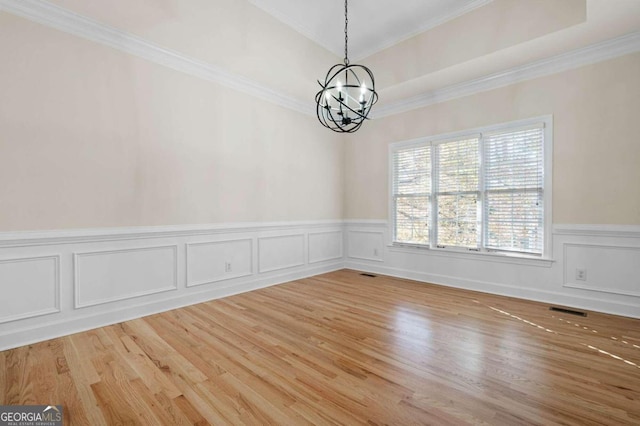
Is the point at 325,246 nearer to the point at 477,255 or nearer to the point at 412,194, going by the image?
the point at 412,194

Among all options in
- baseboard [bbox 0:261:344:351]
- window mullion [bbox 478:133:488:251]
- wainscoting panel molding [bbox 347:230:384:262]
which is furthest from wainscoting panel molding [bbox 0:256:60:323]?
window mullion [bbox 478:133:488:251]

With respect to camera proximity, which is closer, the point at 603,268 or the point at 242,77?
the point at 603,268

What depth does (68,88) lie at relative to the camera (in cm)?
285

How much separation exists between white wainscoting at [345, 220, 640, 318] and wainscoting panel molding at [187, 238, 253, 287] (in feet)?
8.76

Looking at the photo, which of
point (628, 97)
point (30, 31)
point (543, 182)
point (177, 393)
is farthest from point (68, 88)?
point (628, 97)

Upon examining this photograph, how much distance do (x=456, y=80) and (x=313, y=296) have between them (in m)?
3.60

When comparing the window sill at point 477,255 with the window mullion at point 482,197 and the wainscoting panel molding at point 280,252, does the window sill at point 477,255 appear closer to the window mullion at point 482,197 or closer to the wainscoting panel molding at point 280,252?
the window mullion at point 482,197

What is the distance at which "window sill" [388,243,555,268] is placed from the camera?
374cm

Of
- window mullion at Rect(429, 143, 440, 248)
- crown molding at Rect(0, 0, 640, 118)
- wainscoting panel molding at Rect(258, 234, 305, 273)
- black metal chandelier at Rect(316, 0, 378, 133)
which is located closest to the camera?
black metal chandelier at Rect(316, 0, 378, 133)

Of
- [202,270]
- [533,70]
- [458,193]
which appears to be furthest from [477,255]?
[202,270]

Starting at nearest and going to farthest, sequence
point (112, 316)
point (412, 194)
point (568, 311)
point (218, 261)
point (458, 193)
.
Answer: point (112, 316) → point (568, 311) → point (218, 261) → point (458, 193) → point (412, 194)

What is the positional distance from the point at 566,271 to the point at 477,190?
1.41 meters

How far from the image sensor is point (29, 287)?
2.65 meters

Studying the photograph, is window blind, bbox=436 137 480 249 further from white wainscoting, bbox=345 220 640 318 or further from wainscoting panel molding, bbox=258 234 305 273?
wainscoting panel molding, bbox=258 234 305 273
